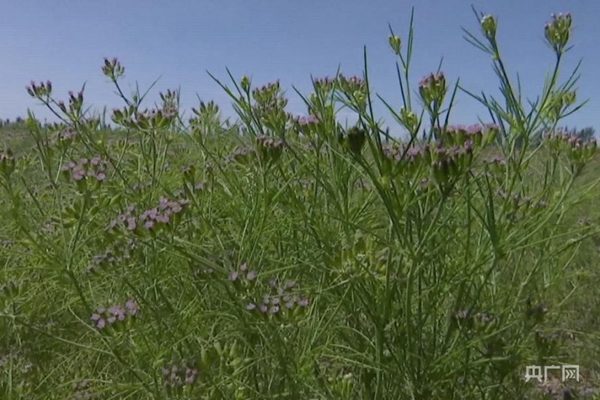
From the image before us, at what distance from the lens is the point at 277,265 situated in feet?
5.47

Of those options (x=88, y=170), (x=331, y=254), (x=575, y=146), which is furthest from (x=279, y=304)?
(x=575, y=146)

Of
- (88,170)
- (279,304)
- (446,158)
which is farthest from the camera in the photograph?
(88,170)

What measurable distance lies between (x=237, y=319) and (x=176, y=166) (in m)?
0.82

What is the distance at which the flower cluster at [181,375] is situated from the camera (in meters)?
1.25

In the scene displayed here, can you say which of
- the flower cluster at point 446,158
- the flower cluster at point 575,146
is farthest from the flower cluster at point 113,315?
the flower cluster at point 575,146

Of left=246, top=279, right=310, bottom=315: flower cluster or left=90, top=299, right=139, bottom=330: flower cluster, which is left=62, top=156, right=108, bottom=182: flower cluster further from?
left=246, top=279, right=310, bottom=315: flower cluster

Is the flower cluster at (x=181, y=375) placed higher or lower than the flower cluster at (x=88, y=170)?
lower

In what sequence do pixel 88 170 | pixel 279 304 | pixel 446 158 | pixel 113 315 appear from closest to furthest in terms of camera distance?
pixel 446 158, pixel 279 304, pixel 113 315, pixel 88 170

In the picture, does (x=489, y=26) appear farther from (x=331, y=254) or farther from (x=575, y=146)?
(x=331, y=254)

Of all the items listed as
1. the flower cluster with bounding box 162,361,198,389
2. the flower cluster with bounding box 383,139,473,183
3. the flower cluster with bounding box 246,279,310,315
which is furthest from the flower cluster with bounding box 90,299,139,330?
the flower cluster with bounding box 383,139,473,183

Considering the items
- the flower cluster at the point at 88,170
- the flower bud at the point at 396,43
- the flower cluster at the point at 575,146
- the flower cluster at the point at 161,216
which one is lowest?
the flower cluster at the point at 161,216

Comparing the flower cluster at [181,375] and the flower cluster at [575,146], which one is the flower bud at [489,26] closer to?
the flower cluster at [575,146]

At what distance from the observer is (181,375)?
128 cm

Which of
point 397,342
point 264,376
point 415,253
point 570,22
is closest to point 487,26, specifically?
point 570,22
